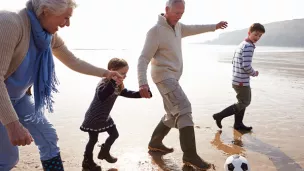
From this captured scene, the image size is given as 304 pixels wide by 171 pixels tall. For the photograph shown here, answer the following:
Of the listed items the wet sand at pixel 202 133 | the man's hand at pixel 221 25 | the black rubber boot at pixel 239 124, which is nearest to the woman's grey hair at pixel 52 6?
the wet sand at pixel 202 133

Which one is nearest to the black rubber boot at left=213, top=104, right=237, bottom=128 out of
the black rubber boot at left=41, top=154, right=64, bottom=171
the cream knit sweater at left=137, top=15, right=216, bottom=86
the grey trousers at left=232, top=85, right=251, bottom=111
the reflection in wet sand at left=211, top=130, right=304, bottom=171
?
the grey trousers at left=232, top=85, right=251, bottom=111

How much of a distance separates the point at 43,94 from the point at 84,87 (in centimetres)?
727

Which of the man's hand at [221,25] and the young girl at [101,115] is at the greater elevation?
the man's hand at [221,25]

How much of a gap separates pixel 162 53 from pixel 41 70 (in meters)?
1.99

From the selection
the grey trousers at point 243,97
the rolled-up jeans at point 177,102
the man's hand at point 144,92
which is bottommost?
the grey trousers at point 243,97

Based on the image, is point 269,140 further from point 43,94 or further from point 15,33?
point 15,33

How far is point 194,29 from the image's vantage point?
16.0 feet

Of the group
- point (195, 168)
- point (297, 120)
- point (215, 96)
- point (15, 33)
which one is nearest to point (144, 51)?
point (195, 168)

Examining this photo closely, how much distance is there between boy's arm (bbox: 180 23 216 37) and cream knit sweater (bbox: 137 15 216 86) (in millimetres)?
395

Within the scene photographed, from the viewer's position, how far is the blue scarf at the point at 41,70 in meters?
2.44

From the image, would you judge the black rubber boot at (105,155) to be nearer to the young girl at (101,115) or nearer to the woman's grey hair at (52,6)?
the young girl at (101,115)

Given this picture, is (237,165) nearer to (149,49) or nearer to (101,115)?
(101,115)

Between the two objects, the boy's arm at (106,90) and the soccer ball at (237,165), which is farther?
the boy's arm at (106,90)

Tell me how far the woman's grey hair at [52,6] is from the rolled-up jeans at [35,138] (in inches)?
31.2
